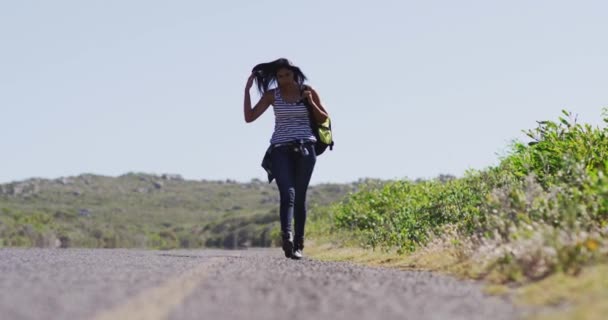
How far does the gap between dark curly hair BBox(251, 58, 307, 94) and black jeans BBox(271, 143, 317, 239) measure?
88 cm

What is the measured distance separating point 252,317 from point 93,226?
62.2 m

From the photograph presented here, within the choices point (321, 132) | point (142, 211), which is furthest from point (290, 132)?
point (142, 211)

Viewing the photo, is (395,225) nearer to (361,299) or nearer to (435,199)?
(435,199)

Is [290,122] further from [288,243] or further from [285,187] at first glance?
[288,243]

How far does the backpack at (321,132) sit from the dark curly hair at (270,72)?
8.6 inches

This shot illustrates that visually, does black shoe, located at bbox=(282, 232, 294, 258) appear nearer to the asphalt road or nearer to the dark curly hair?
the dark curly hair

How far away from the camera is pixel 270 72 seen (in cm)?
1102

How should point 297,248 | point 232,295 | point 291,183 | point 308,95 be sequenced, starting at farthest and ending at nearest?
point 297,248 < point 308,95 < point 291,183 < point 232,295

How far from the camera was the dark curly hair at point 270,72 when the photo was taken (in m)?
10.9

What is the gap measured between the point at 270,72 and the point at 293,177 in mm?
1337

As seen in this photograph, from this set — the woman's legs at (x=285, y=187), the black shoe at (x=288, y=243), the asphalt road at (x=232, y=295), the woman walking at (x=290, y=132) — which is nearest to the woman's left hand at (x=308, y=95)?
the woman walking at (x=290, y=132)

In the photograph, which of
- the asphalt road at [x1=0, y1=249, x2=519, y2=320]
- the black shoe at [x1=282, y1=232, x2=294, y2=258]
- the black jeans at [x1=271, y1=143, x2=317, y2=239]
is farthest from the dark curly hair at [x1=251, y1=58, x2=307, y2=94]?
the asphalt road at [x1=0, y1=249, x2=519, y2=320]

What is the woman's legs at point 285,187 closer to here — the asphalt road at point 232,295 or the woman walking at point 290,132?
the woman walking at point 290,132

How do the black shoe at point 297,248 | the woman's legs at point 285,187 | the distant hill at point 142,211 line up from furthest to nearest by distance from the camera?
the distant hill at point 142,211 < the black shoe at point 297,248 < the woman's legs at point 285,187
